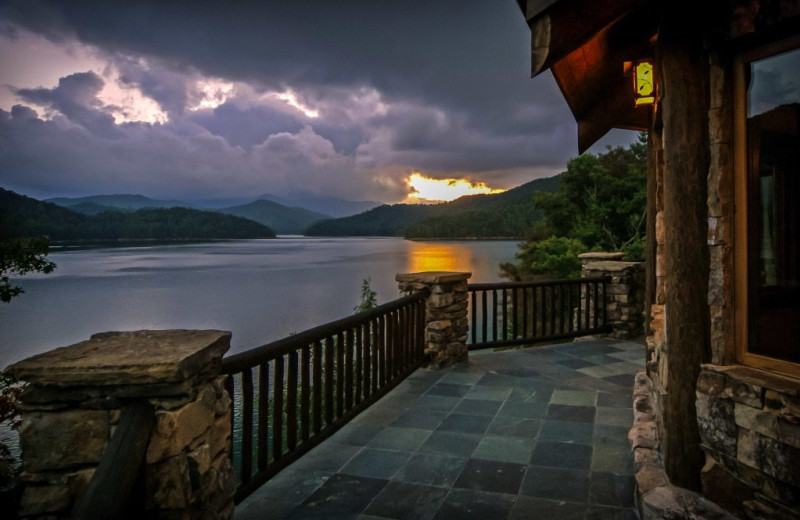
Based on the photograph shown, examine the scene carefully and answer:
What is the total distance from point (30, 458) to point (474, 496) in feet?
6.69

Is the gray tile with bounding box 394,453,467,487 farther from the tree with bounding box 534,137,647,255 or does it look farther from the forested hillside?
the forested hillside

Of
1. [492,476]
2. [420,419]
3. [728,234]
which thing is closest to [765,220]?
[728,234]

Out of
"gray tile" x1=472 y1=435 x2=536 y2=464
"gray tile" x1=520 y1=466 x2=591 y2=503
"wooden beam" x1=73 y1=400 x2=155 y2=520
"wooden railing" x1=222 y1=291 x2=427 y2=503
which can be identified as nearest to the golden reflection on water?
"wooden railing" x1=222 y1=291 x2=427 y2=503

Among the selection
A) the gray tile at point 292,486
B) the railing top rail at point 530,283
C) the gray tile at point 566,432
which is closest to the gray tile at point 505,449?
the gray tile at point 566,432

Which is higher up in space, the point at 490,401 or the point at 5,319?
the point at 490,401

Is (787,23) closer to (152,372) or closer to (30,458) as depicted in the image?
(152,372)

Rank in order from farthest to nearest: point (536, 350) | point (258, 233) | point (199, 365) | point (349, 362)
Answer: point (258, 233)
point (536, 350)
point (349, 362)
point (199, 365)

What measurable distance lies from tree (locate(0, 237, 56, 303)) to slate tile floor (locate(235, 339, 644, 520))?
257 inches

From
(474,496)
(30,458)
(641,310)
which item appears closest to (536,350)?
(641,310)

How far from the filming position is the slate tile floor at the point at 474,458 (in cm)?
236

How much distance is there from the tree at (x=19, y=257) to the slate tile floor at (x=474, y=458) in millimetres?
6517

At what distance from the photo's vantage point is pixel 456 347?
520cm

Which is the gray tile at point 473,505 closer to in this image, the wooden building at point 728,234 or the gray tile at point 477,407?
the wooden building at point 728,234

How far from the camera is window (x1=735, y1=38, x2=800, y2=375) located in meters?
1.85
